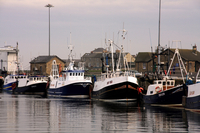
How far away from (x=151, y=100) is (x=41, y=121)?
17.3 meters

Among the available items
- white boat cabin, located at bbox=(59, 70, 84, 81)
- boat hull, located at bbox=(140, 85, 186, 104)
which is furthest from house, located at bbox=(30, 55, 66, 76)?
boat hull, located at bbox=(140, 85, 186, 104)

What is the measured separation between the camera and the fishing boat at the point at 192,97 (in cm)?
3138

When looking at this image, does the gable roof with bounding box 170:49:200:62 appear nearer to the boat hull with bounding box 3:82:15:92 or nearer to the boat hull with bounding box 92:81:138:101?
the boat hull with bounding box 3:82:15:92

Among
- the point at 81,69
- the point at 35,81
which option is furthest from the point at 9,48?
the point at 81,69

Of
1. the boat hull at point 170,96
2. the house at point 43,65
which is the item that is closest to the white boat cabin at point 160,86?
the boat hull at point 170,96

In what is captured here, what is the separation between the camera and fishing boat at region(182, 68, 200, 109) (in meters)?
31.4

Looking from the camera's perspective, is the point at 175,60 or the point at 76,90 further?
the point at 175,60

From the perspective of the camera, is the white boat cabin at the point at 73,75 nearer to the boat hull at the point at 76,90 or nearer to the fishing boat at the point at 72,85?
the fishing boat at the point at 72,85

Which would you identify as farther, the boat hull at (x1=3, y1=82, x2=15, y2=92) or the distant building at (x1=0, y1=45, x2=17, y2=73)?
the distant building at (x1=0, y1=45, x2=17, y2=73)

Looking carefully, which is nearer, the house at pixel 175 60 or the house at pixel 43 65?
the house at pixel 175 60

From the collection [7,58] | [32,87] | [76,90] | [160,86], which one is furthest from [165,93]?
[7,58]

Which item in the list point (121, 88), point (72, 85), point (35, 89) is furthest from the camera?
point (35, 89)

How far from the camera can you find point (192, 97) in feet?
106

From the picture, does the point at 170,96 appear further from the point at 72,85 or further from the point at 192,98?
the point at 72,85
